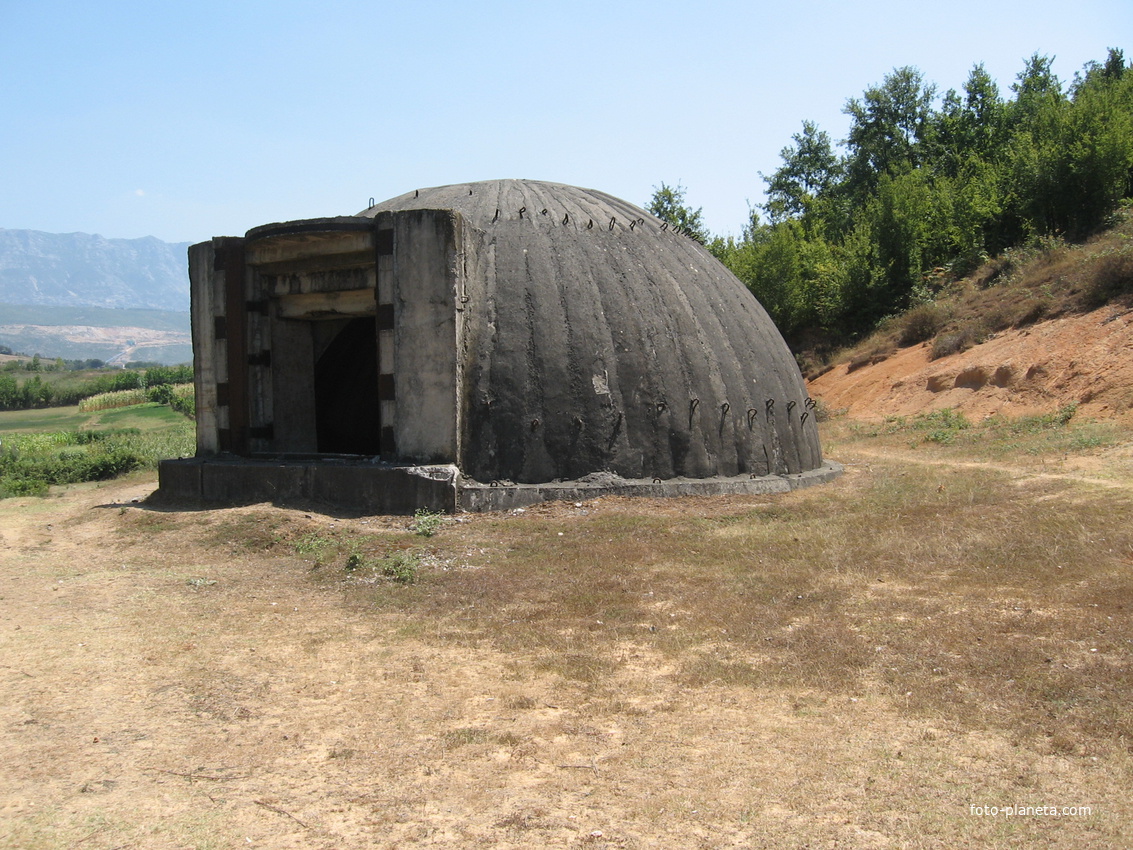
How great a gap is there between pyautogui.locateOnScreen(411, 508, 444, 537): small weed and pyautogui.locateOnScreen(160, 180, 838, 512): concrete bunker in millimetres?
150

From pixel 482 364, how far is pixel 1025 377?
13.9 m

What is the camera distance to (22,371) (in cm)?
7644

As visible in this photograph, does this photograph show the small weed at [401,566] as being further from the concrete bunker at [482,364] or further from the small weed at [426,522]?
the concrete bunker at [482,364]

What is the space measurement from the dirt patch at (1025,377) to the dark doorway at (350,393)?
1278cm

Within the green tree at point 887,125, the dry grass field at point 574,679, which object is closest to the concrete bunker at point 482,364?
the dry grass field at point 574,679

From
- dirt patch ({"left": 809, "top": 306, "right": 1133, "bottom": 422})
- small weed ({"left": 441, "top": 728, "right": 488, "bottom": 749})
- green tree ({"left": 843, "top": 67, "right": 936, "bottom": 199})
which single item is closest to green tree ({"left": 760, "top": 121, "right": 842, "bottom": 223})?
green tree ({"left": 843, "top": 67, "right": 936, "bottom": 199})

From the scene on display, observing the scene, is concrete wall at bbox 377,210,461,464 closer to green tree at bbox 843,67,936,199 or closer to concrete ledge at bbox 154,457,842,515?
concrete ledge at bbox 154,457,842,515

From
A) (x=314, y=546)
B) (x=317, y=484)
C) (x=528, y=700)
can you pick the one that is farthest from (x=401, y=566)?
(x=528, y=700)

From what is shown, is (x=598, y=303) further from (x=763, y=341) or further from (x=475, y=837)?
(x=475, y=837)

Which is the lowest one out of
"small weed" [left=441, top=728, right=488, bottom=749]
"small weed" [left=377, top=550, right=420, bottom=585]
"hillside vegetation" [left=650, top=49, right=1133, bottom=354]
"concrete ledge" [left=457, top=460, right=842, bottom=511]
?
"small weed" [left=441, top=728, right=488, bottom=749]

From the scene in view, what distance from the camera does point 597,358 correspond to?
11.6 meters

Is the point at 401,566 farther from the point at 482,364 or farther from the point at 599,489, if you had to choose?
the point at 482,364

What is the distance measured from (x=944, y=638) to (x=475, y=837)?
12.5 ft

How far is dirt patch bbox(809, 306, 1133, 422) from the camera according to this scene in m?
18.0
